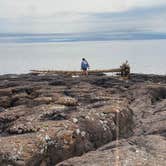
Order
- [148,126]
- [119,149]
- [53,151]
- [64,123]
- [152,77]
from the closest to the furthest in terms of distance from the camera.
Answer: [119,149] → [53,151] → [64,123] → [148,126] → [152,77]

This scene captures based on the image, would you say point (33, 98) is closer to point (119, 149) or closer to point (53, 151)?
point (53, 151)

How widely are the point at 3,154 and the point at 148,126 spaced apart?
37.2 feet

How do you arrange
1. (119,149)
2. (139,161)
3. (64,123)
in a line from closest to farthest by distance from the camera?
1. (139,161)
2. (119,149)
3. (64,123)

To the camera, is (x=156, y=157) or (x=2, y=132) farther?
(x=2, y=132)

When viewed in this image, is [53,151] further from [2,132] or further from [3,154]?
[2,132]

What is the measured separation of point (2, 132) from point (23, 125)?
1.71 m

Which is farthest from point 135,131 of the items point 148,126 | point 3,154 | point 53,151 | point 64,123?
point 3,154

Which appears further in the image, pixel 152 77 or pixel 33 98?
pixel 152 77

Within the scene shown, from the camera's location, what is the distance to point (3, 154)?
19.5 metres

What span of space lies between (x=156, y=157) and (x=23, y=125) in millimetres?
7842

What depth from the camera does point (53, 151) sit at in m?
21.2

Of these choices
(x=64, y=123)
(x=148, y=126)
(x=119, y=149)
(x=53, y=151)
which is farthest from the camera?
(x=148, y=126)

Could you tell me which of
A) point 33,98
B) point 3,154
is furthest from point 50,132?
point 33,98

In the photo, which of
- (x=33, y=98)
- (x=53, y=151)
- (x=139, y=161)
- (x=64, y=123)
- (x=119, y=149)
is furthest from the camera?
(x=33, y=98)
